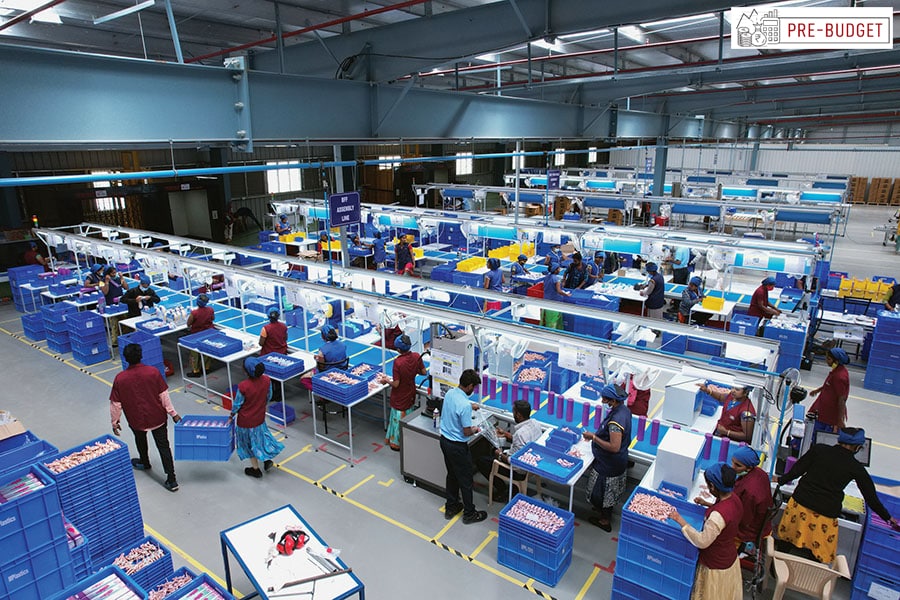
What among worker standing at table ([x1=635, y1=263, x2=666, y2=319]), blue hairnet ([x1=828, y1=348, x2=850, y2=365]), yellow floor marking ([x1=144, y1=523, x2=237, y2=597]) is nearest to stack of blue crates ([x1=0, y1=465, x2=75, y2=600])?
yellow floor marking ([x1=144, y1=523, x2=237, y2=597])

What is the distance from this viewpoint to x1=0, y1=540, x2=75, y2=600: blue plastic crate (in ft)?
12.7

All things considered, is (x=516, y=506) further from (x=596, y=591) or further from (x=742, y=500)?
(x=742, y=500)

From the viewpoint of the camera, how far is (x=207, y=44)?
13.6 m

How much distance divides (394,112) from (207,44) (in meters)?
7.35

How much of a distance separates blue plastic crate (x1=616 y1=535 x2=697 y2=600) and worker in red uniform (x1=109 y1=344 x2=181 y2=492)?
5.38m

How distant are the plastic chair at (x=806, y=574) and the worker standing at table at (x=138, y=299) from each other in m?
11.1

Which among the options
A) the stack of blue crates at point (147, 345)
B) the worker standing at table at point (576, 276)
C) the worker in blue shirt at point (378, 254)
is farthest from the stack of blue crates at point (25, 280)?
the worker standing at table at point (576, 276)

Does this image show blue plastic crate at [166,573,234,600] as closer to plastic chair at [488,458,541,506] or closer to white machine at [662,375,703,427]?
plastic chair at [488,458,541,506]

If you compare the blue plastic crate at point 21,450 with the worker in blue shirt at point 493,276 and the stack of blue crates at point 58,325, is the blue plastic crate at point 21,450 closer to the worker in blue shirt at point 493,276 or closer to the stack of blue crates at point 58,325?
the stack of blue crates at point 58,325

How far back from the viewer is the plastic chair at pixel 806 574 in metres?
4.84

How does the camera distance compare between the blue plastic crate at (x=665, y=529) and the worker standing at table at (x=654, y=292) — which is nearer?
the blue plastic crate at (x=665, y=529)

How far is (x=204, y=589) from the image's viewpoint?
408 cm

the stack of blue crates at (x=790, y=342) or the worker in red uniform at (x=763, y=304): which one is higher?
the worker in red uniform at (x=763, y=304)

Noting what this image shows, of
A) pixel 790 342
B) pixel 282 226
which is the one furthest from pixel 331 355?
pixel 282 226
